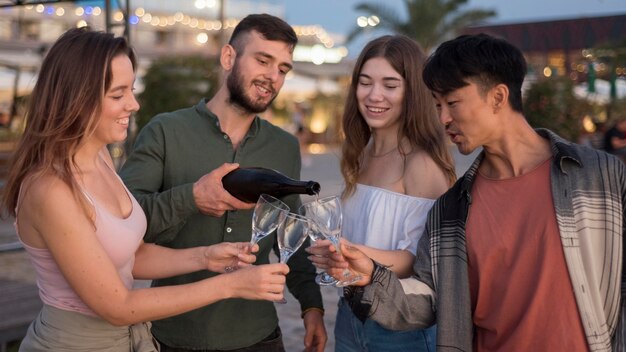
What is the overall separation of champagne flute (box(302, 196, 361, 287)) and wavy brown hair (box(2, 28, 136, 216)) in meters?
0.73

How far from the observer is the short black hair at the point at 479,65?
2.36 m

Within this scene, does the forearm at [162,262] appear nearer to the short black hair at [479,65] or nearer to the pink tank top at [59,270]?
the pink tank top at [59,270]

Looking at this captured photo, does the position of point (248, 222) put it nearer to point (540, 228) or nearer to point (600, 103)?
point (540, 228)

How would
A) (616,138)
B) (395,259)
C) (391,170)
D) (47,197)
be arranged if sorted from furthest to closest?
(616,138) < (391,170) < (395,259) < (47,197)

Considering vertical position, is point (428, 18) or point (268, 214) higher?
point (428, 18)

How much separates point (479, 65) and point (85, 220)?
52.0 inches

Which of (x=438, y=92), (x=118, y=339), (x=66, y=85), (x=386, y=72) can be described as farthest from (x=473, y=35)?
(x=118, y=339)

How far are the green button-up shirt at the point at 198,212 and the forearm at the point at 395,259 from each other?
638 millimetres

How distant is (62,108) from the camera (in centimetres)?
232

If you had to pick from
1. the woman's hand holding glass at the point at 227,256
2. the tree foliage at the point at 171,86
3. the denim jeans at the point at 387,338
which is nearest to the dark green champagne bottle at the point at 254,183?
the woman's hand holding glass at the point at 227,256

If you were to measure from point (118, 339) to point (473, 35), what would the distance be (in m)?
1.57

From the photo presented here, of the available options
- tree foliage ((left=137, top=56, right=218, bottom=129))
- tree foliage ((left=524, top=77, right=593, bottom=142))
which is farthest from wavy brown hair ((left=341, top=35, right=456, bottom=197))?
tree foliage ((left=524, top=77, right=593, bottom=142))

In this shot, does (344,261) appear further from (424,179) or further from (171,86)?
(171,86)

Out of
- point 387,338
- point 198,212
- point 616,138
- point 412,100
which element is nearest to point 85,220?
point 198,212
